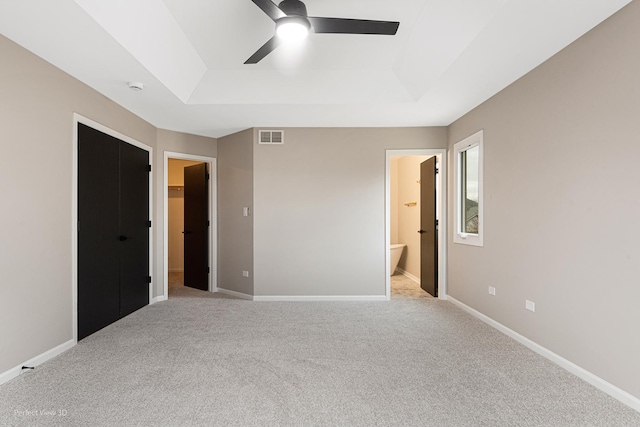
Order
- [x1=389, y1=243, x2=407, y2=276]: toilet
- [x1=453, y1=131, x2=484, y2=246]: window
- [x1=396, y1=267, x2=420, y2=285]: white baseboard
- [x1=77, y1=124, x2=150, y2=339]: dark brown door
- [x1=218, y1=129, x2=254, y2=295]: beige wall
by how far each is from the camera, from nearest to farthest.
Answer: [x1=77, y1=124, x2=150, y2=339]: dark brown door
[x1=453, y1=131, x2=484, y2=246]: window
[x1=218, y1=129, x2=254, y2=295]: beige wall
[x1=396, y1=267, x2=420, y2=285]: white baseboard
[x1=389, y1=243, x2=407, y2=276]: toilet

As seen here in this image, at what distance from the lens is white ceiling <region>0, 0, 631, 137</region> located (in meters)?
2.39

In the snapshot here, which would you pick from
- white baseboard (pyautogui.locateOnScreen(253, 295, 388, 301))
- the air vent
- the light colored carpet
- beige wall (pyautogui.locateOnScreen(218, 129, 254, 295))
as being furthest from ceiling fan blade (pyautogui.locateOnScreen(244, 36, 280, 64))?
white baseboard (pyautogui.locateOnScreen(253, 295, 388, 301))

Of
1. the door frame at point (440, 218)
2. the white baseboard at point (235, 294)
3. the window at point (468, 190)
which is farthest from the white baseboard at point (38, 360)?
the window at point (468, 190)

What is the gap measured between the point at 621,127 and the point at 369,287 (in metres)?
3.46

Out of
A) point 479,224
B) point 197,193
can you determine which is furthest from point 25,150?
point 479,224

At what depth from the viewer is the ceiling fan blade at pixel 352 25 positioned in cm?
227

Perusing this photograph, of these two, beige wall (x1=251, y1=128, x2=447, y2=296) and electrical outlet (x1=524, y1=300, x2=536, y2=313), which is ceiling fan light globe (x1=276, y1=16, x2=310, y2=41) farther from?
electrical outlet (x1=524, y1=300, x2=536, y2=313)

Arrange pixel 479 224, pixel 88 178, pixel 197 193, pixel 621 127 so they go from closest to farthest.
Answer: pixel 621 127
pixel 88 178
pixel 479 224
pixel 197 193

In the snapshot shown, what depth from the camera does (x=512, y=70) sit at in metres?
3.14

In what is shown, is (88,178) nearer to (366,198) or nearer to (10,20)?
(10,20)

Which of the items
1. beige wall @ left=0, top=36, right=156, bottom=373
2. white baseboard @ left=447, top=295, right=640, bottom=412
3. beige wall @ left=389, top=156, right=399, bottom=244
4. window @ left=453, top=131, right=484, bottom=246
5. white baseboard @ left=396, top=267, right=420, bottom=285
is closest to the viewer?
white baseboard @ left=447, top=295, right=640, bottom=412

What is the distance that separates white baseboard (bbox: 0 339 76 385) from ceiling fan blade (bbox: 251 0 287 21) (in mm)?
3091

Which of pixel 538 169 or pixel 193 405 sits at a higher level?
pixel 538 169

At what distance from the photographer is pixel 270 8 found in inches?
86.4
